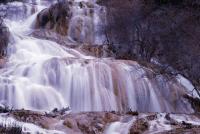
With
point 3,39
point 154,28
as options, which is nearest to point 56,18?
point 3,39

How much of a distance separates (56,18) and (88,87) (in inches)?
448

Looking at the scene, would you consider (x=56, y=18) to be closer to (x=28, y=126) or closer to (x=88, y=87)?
(x=88, y=87)

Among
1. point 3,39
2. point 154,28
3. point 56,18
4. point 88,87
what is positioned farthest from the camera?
point 56,18

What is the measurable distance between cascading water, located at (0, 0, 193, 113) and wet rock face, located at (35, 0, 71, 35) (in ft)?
27.6

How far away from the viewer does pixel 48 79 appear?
20297 millimetres

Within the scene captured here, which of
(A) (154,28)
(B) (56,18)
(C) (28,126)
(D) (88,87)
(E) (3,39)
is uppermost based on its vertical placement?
(B) (56,18)

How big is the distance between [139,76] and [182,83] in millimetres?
2519

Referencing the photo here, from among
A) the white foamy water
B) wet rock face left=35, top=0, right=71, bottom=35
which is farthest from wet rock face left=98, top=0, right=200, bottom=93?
the white foamy water

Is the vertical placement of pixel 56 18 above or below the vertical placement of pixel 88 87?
above

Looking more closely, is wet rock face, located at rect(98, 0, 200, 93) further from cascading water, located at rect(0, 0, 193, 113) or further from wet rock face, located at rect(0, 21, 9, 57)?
wet rock face, located at rect(0, 21, 9, 57)

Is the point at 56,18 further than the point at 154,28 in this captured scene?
Yes

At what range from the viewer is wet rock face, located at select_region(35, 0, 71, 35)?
30.4 metres

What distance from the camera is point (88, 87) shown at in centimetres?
2011

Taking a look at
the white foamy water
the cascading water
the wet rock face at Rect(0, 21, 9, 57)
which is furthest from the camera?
the wet rock face at Rect(0, 21, 9, 57)
